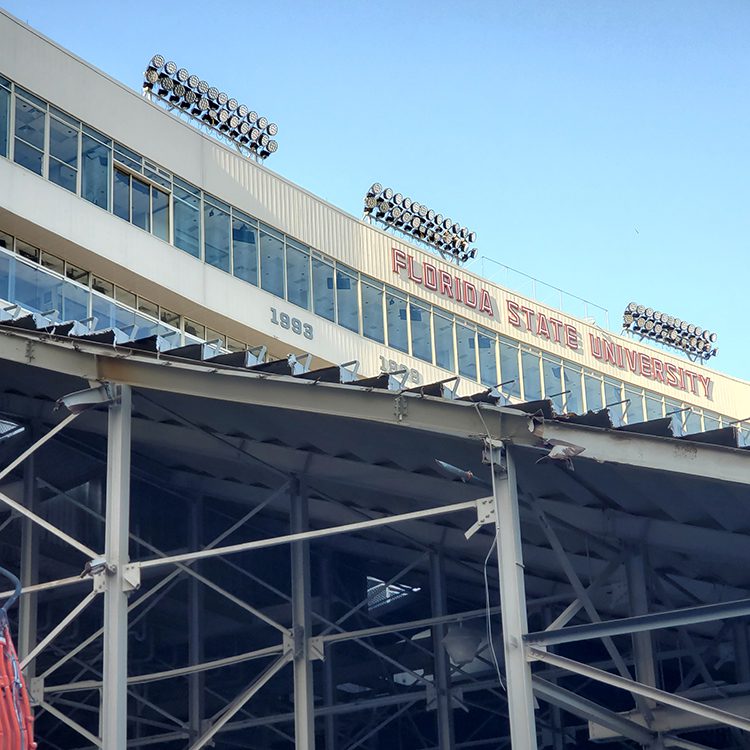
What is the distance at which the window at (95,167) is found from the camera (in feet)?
122

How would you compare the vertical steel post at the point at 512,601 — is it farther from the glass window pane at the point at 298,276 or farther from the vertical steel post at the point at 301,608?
the glass window pane at the point at 298,276

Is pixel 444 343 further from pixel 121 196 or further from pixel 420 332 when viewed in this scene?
pixel 121 196

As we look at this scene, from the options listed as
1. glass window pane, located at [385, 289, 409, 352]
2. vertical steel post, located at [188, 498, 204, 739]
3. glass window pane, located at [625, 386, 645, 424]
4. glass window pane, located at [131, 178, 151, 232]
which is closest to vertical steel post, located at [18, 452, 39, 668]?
vertical steel post, located at [188, 498, 204, 739]

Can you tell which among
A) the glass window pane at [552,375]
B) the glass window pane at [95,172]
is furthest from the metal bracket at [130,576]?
the glass window pane at [552,375]

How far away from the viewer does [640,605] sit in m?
23.0

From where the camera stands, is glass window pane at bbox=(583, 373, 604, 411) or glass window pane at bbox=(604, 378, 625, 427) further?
glass window pane at bbox=(604, 378, 625, 427)

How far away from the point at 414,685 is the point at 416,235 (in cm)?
2125

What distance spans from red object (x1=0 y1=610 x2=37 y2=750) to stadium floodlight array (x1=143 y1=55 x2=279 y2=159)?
34.9 meters

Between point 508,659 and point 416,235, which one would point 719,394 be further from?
point 508,659

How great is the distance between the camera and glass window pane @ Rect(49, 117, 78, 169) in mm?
36594

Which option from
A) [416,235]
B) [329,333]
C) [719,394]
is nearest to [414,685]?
[329,333]

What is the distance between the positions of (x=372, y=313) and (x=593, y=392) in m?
12.6

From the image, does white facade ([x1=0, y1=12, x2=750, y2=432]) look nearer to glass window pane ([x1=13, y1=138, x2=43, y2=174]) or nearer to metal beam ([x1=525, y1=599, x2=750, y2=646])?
glass window pane ([x1=13, y1=138, x2=43, y2=174])

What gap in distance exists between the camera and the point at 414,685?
120 feet
